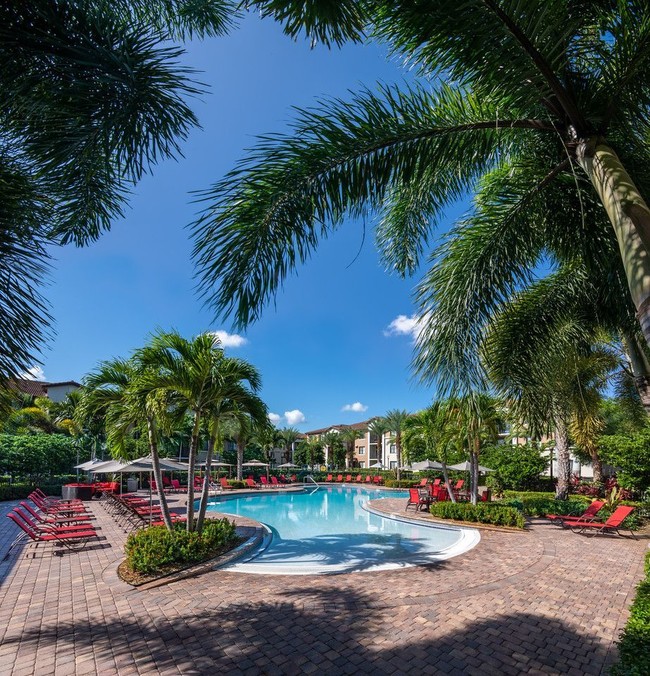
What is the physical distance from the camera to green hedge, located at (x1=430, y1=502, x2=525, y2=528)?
47.6ft

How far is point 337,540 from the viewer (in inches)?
565

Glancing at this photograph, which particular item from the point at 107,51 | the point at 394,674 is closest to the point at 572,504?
the point at 394,674

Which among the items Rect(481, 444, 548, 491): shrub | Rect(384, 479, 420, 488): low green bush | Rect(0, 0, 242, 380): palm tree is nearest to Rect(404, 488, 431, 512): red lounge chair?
Rect(481, 444, 548, 491): shrub

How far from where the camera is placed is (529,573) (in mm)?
8953

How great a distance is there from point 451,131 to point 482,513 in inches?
594

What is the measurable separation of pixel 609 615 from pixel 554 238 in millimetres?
6275

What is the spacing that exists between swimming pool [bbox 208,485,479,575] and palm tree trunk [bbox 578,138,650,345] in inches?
348

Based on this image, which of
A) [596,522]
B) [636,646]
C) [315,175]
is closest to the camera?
[315,175]

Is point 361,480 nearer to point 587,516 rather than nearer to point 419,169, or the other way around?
point 587,516

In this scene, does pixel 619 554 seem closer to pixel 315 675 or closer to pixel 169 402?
pixel 315 675

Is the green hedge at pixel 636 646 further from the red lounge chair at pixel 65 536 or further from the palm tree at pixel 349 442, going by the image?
the palm tree at pixel 349 442

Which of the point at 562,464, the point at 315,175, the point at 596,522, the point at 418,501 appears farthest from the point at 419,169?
the point at 562,464

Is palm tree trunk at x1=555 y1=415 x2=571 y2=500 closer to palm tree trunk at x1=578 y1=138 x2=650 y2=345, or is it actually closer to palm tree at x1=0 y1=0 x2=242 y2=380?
palm tree trunk at x1=578 y1=138 x2=650 y2=345

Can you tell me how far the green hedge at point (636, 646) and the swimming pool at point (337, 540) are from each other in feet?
17.0
